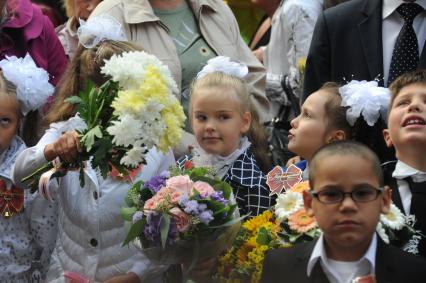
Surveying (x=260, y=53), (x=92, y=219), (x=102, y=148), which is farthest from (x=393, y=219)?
(x=260, y=53)

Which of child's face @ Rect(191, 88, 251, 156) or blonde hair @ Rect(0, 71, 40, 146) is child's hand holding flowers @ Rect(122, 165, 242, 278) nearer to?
child's face @ Rect(191, 88, 251, 156)

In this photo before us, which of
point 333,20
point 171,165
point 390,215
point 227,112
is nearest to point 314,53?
point 333,20

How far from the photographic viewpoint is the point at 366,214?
16.4ft

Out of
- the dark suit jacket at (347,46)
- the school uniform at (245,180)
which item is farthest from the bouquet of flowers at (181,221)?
the dark suit jacket at (347,46)

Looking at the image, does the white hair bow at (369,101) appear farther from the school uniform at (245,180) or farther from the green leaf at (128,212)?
the green leaf at (128,212)

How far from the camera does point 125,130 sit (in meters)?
5.57

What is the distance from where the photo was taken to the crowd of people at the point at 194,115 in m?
6.00

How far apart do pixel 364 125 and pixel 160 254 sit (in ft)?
4.72

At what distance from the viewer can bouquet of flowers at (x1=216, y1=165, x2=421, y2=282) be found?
5.46m

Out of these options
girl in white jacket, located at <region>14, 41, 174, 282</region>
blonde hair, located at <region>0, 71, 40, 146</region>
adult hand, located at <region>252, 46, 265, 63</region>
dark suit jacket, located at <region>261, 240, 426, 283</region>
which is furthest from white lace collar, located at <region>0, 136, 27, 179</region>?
adult hand, located at <region>252, 46, 265, 63</region>

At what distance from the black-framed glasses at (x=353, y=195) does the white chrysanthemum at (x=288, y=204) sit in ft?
1.87

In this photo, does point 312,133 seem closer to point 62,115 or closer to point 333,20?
point 333,20

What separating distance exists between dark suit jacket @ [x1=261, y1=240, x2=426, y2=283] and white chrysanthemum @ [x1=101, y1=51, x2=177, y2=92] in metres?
1.12

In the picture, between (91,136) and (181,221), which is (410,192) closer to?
(181,221)
